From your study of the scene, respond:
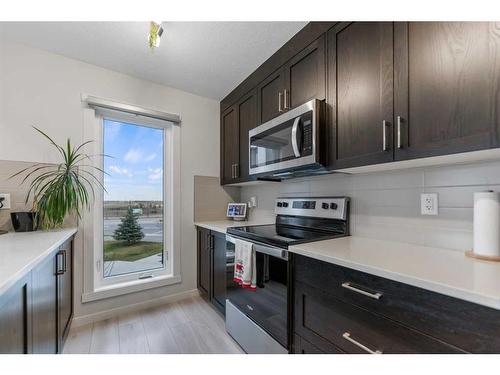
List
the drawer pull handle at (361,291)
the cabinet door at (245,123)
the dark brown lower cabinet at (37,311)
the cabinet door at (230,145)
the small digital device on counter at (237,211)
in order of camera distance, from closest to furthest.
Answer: the dark brown lower cabinet at (37,311) < the drawer pull handle at (361,291) < the cabinet door at (245,123) < the cabinet door at (230,145) < the small digital device on counter at (237,211)

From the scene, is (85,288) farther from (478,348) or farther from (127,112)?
(478,348)

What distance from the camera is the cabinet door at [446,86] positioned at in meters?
0.81

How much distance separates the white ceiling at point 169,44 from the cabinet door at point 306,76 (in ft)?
0.74

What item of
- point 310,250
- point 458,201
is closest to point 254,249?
point 310,250

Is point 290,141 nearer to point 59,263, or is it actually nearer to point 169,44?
point 169,44

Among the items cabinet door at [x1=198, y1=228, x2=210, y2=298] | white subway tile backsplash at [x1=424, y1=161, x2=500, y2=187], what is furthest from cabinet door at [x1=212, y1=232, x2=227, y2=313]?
white subway tile backsplash at [x1=424, y1=161, x2=500, y2=187]

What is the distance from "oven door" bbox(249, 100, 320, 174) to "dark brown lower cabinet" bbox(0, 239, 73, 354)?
1468 mm

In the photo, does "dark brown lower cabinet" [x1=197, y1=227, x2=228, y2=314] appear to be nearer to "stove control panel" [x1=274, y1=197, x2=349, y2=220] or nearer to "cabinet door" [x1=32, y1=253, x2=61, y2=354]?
"stove control panel" [x1=274, y1=197, x2=349, y2=220]

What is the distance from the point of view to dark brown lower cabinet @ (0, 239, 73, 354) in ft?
2.44

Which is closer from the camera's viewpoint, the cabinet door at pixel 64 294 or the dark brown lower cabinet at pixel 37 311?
the dark brown lower cabinet at pixel 37 311

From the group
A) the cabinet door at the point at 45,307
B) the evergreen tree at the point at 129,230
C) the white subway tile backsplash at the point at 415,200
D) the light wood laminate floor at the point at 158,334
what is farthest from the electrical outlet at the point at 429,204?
the evergreen tree at the point at 129,230

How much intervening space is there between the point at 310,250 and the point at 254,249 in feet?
1.60

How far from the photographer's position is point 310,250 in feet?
3.76

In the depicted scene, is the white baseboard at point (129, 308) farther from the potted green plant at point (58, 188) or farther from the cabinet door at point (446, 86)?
the cabinet door at point (446, 86)
